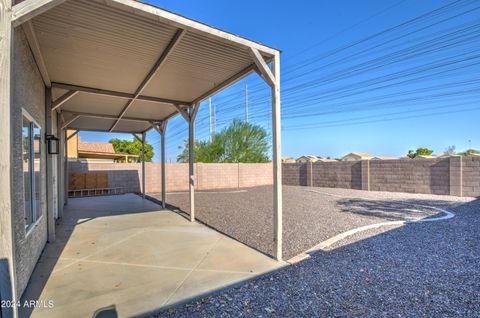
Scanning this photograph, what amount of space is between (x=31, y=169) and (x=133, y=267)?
193cm

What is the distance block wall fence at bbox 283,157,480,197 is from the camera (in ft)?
32.9

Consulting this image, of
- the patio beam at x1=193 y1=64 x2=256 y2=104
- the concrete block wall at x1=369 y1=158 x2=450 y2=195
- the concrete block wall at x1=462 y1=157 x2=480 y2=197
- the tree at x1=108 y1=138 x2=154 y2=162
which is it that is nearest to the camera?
the patio beam at x1=193 y1=64 x2=256 y2=104

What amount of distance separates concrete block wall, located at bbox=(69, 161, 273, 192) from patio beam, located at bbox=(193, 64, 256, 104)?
8.20 m

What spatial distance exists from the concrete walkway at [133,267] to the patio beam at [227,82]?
286 centimetres

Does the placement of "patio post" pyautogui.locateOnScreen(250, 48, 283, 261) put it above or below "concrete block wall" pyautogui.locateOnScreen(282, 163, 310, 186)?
above

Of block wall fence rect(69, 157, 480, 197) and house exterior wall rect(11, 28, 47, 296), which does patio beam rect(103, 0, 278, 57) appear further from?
block wall fence rect(69, 157, 480, 197)

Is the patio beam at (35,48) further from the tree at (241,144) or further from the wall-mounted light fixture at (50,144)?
the tree at (241,144)

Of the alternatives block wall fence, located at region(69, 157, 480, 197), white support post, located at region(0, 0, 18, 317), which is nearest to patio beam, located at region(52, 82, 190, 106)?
white support post, located at region(0, 0, 18, 317)

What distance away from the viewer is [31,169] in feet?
11.7

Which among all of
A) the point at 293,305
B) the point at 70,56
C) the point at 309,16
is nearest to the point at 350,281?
the point at 293,305

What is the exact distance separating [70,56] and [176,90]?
201cm

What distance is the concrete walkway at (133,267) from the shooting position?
2602mm

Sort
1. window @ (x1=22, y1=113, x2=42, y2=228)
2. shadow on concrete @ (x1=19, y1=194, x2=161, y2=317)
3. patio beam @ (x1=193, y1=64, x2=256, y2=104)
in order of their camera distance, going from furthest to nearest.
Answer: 1. patio beam @ (x1=193, y1=64, x2=256, y2=104)
2. window @ (x1=22, y1=113, x2=42, y2=228)
3. shadow on concrete @ (x1=19, y1=194, x2=161, y2=317)

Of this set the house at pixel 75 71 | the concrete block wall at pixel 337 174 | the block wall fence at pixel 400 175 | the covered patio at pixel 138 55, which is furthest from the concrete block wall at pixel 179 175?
the house at pixel 75 71
